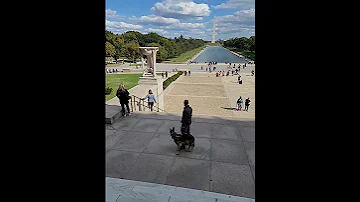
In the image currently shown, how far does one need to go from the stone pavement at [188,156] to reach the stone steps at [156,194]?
29cm

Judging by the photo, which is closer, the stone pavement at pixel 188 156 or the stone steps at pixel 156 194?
the stone steps at pixel 156 194

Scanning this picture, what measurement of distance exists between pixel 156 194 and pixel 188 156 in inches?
73.0

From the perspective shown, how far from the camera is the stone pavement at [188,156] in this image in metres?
5.10

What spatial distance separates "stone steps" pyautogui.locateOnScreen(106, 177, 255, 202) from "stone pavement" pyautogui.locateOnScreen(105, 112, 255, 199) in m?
0.29

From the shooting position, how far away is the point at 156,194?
4.39m

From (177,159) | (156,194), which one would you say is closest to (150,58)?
(177,159)

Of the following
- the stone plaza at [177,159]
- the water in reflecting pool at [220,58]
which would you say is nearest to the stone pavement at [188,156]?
the stone plaza at [177,159]

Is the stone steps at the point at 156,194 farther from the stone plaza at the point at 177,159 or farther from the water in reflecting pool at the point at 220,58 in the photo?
the water in reflecting pool at the point at 220,58

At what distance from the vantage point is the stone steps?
4269 millimetres

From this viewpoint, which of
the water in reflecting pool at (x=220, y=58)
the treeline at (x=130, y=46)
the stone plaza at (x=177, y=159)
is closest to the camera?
the stone plaza at (x=177, y=159)

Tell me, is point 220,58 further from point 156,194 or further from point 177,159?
point 156,194

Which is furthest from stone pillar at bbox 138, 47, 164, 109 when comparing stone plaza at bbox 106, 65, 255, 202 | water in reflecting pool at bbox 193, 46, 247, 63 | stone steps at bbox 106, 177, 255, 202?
water in reflecting pool at bbox 193, 46, 247, 63
